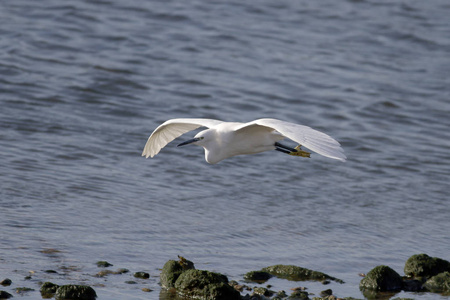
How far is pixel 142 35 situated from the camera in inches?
660

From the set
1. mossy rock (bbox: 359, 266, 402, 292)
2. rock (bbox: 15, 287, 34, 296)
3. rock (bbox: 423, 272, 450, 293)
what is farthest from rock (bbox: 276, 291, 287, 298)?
rock (bbox: 15, 287, 34, 296)

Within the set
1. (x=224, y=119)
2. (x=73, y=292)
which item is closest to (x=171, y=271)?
(x=73, y=292)

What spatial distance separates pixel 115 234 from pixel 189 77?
7.46 meters

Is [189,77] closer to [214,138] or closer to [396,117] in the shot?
[396,117]

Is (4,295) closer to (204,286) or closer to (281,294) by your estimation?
(204,286)

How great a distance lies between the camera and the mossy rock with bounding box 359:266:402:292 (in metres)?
6.50

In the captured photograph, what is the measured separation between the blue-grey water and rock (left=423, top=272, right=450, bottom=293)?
0.60ft

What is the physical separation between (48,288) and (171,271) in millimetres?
1075

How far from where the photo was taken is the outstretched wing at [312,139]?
17.1 ft

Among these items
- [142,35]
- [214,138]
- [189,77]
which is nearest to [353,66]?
[189,77]

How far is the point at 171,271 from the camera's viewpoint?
6.34 metres

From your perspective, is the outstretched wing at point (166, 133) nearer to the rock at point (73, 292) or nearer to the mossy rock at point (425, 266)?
the rock at point (73, 292)

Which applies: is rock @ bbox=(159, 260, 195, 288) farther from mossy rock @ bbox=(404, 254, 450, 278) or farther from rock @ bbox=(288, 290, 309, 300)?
mossy rock @ bbox=(404, 254, 450, 278)

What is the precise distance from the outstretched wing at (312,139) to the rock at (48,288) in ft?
7.08
